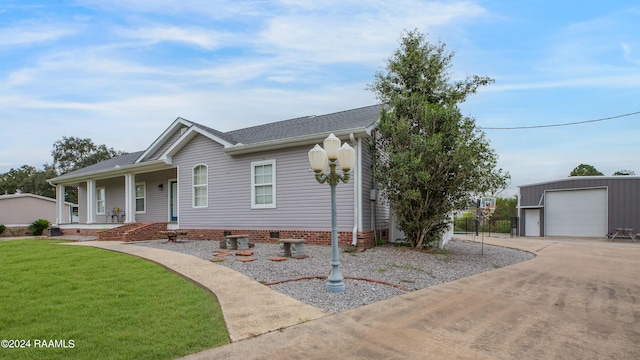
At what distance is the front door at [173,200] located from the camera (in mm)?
15992

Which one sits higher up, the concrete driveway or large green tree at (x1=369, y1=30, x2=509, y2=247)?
large green tree at (x1=369, y1=30, x2=509, y2=247)

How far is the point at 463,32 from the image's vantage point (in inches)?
446

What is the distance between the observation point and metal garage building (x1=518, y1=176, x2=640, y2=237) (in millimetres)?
18359

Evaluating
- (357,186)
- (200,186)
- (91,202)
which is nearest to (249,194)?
(200,186)

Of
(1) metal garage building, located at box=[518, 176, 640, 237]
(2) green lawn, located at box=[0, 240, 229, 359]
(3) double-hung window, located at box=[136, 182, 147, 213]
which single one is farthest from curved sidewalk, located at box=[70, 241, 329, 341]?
(1) metal garage building, located at box=[518, 176, 640, 237]

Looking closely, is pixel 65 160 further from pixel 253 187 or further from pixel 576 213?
pixel 576 213

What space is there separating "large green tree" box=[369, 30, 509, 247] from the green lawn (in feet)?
20.0

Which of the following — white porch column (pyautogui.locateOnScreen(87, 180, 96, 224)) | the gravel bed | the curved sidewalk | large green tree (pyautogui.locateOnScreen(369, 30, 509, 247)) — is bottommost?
the gravel bed

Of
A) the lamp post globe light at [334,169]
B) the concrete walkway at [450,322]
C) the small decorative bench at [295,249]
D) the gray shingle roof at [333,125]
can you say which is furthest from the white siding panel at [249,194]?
the lamp post globe light at [334,169]

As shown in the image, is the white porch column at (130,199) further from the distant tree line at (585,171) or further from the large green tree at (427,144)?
the distant tree line at (585,171)

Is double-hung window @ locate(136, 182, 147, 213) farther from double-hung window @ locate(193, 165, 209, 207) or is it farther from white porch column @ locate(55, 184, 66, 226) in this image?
white porch column @ locate(55, 184, 66, 226)

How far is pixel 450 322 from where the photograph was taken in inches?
176

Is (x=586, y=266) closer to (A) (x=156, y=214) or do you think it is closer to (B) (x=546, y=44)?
(B) (x=546, y=44)

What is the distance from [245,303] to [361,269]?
323 cm
